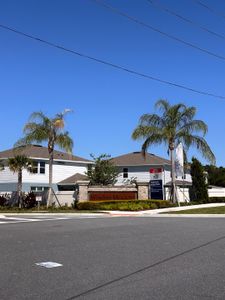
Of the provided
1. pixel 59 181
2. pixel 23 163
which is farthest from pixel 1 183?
pixel 23 163

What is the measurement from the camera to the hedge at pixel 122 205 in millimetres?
35281

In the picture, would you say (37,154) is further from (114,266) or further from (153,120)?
(114,266)

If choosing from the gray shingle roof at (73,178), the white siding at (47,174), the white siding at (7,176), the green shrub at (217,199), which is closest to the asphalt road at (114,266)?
the green shrub at (217,199)

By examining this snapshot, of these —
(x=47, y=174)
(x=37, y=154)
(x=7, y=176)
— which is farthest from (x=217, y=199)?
(x=7, y=176)

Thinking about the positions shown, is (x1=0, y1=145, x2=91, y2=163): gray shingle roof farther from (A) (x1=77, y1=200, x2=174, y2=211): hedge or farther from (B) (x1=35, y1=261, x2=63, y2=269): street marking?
(B) (x1=35, y1=261, x2=63, y2=269): street marking

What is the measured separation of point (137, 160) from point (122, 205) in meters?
21.9

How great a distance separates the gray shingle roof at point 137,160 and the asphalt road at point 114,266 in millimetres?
40389

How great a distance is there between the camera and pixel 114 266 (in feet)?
30.9

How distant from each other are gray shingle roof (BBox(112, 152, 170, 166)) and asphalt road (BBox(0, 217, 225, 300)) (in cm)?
4039

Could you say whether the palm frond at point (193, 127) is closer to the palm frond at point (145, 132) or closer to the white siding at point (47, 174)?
the palm frond at point (145, 132)

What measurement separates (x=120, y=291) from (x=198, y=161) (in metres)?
39.9

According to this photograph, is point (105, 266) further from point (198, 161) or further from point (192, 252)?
point (198, 161)

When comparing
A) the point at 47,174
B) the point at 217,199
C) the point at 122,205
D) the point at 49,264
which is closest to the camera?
the point at 49,264

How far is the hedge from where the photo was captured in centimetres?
3528
